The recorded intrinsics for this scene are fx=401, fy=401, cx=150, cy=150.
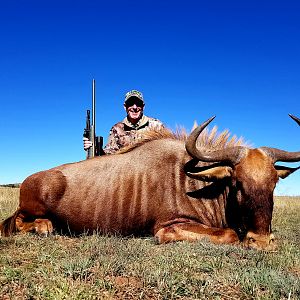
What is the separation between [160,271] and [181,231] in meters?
1.75

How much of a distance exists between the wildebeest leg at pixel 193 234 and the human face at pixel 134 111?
386cm

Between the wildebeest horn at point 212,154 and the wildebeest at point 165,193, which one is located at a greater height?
the wildebeest horn at point 212,154

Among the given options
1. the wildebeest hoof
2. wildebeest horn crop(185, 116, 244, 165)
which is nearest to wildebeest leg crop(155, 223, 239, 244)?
wildebeest horn crop(185, 116, 244, 165)

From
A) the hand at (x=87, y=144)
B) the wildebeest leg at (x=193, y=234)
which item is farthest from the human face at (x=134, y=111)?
the wildebeest leg at (x=193, y=234)

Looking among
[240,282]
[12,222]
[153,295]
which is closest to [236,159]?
[240,282]

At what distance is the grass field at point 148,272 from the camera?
8.15ft

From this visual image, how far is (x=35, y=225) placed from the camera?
17.4 feet

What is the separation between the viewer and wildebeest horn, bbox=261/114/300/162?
181 inches

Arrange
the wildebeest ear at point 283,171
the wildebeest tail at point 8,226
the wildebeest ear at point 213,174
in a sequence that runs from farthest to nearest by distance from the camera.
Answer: the wildebeest tail at point 8,226 < the wildebeest ear at point 283,171 < the wildebeest ear at point 213,174

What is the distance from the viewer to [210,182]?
4.97m

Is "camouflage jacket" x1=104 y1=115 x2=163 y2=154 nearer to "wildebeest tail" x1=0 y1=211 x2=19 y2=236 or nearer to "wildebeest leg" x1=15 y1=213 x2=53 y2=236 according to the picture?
"wildebeest leg" x1=15 y1=213 x2=53 y2=236

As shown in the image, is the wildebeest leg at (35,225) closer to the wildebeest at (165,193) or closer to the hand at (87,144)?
the wildebeest at (165,193)

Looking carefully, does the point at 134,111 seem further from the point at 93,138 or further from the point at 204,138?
the point at 204,138

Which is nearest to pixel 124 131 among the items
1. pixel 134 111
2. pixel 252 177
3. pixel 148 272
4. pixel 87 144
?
Answer: pixel 134 111
